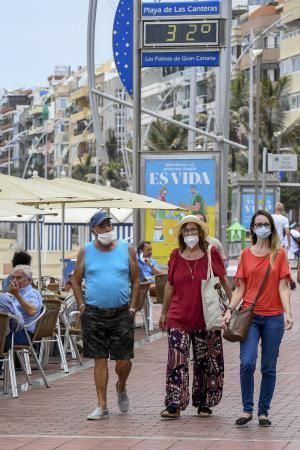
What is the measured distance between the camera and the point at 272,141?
9006 cm

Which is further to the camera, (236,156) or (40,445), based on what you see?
(236,156)

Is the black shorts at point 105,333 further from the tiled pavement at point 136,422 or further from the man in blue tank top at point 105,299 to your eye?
the tiled pavement at point 136,422

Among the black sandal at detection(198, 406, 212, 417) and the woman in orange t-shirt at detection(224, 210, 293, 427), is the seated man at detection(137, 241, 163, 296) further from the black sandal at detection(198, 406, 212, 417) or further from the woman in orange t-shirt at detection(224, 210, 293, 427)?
the woman in orange t-shirt at detection(224, 210, 293, 427)

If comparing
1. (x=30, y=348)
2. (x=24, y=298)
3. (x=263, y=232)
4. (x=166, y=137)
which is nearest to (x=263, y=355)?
(x=263, y=232)

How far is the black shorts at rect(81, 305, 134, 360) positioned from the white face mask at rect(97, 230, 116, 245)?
51 cm

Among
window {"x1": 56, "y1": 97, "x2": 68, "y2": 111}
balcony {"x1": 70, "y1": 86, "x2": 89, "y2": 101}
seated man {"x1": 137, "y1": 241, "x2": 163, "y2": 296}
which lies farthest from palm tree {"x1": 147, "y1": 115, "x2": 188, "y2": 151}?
window {"x1": 56, "y1": 97, "x2": 68, "y2": 111}

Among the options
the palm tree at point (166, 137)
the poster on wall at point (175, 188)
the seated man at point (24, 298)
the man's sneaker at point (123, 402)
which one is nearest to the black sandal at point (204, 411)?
the man's sneaker at point (123, 402)

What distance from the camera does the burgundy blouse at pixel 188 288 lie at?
11742 millimetres

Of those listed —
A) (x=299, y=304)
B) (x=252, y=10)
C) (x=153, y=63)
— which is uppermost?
(x=252, y=10)

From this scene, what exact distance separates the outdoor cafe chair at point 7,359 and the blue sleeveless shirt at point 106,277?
4.30ft

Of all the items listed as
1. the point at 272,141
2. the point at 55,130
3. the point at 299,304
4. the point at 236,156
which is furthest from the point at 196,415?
the point at 55,130

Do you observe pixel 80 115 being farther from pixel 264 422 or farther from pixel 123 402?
pixel 264 422

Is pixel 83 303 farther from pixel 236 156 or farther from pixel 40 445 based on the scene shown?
pixel 236 156

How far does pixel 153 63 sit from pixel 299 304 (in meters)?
5.76
